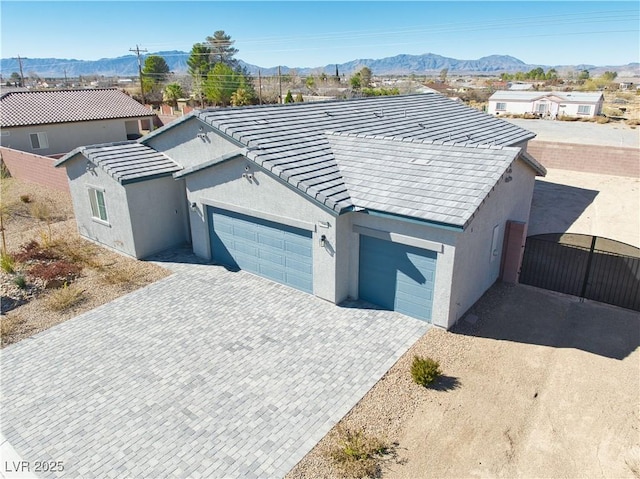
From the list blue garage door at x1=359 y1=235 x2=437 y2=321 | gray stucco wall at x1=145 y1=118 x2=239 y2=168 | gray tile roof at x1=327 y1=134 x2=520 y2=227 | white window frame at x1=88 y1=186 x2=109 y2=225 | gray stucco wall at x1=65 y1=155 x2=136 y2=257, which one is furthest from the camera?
white window frame at x1=88 y1=186 x2=109 y2=225

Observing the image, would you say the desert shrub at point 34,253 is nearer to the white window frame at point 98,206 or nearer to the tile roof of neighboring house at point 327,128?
the white window frame at point 98,206

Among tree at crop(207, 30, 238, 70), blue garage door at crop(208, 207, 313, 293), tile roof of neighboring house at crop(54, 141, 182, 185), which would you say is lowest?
blue garage door at crop(208, 207, 313, 293)

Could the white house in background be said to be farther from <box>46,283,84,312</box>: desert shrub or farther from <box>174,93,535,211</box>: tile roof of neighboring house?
<box>46,283,84,312</box>: desert shrub

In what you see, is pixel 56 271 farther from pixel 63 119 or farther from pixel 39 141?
pixel 63 119

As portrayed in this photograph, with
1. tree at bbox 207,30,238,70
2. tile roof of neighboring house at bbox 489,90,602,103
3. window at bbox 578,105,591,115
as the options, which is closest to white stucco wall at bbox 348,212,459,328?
window at bbox 578,105,591,115

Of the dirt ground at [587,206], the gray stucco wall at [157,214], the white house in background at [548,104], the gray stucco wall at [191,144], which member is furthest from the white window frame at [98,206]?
the white house in background at [548,104]

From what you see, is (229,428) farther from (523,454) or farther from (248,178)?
(248,178)

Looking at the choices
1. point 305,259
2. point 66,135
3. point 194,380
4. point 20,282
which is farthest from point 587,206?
point 66,135
